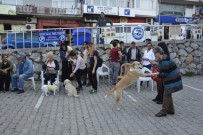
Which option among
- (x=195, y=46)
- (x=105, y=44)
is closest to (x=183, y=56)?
(x=195, y=46)

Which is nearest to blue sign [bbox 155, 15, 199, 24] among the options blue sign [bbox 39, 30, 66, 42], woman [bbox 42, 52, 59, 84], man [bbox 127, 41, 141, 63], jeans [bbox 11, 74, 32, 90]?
blue sign [bbox 39, 30, 66, 42]

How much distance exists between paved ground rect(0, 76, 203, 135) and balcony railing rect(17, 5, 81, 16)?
2010cm

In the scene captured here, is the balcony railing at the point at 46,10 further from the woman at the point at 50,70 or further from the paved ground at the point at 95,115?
the paved ground at the point at 95,115

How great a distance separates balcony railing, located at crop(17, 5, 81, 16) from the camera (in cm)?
3000

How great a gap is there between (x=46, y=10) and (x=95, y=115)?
24.2 m

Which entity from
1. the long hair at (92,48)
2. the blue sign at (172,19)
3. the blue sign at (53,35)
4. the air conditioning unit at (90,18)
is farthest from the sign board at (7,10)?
the long hair at (92,48)

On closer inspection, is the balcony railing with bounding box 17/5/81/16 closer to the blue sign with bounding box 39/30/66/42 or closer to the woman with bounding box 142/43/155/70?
the blue sign with bounding box 39/30/66/42

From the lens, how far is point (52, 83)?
11539 millimetres

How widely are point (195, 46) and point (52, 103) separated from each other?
9.24 m

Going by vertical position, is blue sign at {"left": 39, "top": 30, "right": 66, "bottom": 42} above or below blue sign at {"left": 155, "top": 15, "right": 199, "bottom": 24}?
below

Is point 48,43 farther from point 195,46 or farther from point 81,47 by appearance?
point 195,46

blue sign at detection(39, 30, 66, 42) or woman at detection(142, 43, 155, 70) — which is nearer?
woman at detection(142, 43, 155, 70)

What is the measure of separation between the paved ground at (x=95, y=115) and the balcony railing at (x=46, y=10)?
20104 millimetres

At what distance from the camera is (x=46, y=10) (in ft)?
102
